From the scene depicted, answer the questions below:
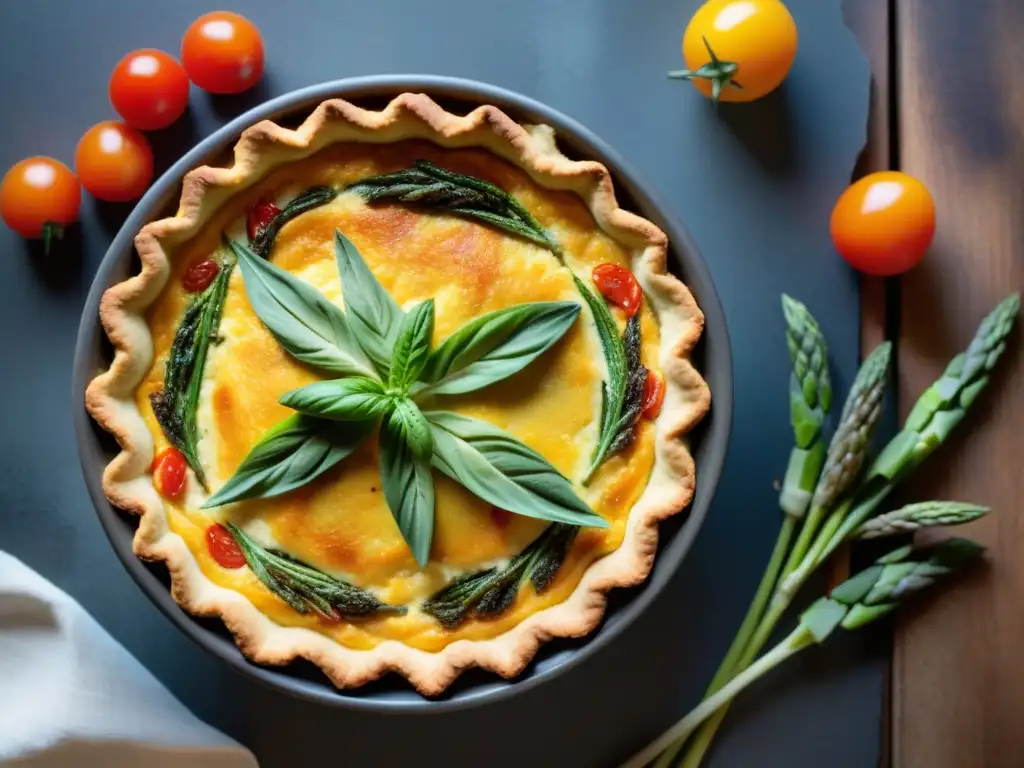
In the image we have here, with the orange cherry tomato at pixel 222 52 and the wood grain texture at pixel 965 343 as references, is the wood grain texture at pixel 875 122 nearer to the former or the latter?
the wood grain texture at pixel 965 343

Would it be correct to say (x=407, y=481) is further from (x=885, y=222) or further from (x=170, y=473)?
(x=885, y=222)

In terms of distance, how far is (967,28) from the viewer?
260 cm

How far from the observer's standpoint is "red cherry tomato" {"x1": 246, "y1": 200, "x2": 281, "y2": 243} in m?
2.28

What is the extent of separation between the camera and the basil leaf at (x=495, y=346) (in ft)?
7.06

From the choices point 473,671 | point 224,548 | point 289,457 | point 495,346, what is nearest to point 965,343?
point 495,346

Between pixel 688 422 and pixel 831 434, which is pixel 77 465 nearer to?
pixel 688 422

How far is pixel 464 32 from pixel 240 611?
58.7 inches

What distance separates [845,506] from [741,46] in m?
1.12

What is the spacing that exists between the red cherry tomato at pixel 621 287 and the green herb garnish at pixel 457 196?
4.5 inches

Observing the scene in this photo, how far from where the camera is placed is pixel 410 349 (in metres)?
2.13

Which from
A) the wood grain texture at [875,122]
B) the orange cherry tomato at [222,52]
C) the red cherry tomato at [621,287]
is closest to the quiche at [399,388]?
the red cherry tomato at [621,287]

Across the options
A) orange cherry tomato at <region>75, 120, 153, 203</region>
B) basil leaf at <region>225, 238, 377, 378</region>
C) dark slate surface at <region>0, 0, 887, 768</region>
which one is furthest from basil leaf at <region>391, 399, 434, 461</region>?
orange cherry tomato at <region>75, 120, 153, 203</region>

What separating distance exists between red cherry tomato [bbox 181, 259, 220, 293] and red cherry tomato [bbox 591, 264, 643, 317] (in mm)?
842

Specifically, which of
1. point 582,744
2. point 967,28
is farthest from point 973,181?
point 582,744
